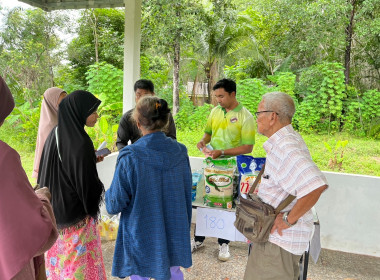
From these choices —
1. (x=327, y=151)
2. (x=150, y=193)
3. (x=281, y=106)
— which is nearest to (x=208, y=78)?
(x=327, y=151)

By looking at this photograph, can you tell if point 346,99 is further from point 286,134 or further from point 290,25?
point 286,134

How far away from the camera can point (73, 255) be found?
6.35 ft

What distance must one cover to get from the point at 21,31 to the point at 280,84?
5.96 m

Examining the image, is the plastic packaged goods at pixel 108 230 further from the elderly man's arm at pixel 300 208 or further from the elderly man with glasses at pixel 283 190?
the elderly man's arm at pixel 300 208

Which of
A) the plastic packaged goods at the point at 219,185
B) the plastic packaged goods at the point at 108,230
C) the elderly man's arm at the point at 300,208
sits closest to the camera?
the elderly man's arm at the point at 300,208

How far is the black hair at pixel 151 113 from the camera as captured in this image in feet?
5.79

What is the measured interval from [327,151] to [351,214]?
11.6 ft

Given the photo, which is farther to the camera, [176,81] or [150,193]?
[176,81]

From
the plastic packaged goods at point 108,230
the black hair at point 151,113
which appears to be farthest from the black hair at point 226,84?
the plastic packaged goods at point 108,230

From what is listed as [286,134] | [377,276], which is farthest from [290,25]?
[286,134]

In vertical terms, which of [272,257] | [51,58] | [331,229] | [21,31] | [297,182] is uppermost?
[21,31]

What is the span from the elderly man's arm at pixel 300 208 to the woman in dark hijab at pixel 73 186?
1.07 meters

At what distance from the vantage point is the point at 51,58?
7.60 m

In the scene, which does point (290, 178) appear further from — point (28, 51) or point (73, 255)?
point (28, 51)
